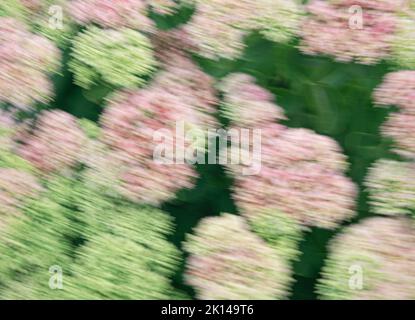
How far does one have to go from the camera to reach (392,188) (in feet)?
3.84

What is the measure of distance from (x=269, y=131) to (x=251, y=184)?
0.31ft

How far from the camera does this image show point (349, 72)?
125cm

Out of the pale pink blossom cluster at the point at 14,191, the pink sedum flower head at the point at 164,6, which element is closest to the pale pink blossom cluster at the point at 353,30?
the pink sedum flower head at the point at 164,6

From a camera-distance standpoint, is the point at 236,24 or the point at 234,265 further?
the point at 236,24

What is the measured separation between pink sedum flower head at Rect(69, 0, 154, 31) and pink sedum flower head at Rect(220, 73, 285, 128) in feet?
0.62

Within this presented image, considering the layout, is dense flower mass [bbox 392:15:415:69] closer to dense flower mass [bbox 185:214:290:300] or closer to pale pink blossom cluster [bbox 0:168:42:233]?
dense flower mass [bbox 185:214:290:300]

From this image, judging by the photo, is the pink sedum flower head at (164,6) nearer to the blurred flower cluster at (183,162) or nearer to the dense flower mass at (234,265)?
the blurred flower cluster at (183,162)

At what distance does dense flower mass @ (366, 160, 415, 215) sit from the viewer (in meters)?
1.16

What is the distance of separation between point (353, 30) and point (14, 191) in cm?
63

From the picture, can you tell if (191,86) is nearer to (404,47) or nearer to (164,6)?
(164,6)

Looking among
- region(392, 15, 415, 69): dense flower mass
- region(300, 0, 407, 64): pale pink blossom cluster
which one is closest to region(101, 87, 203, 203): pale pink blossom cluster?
region(300, 0, 407, 64): pale pink blossom cluster

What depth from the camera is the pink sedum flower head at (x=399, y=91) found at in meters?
1.18

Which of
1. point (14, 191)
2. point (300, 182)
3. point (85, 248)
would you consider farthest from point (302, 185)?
point (14, 191)
